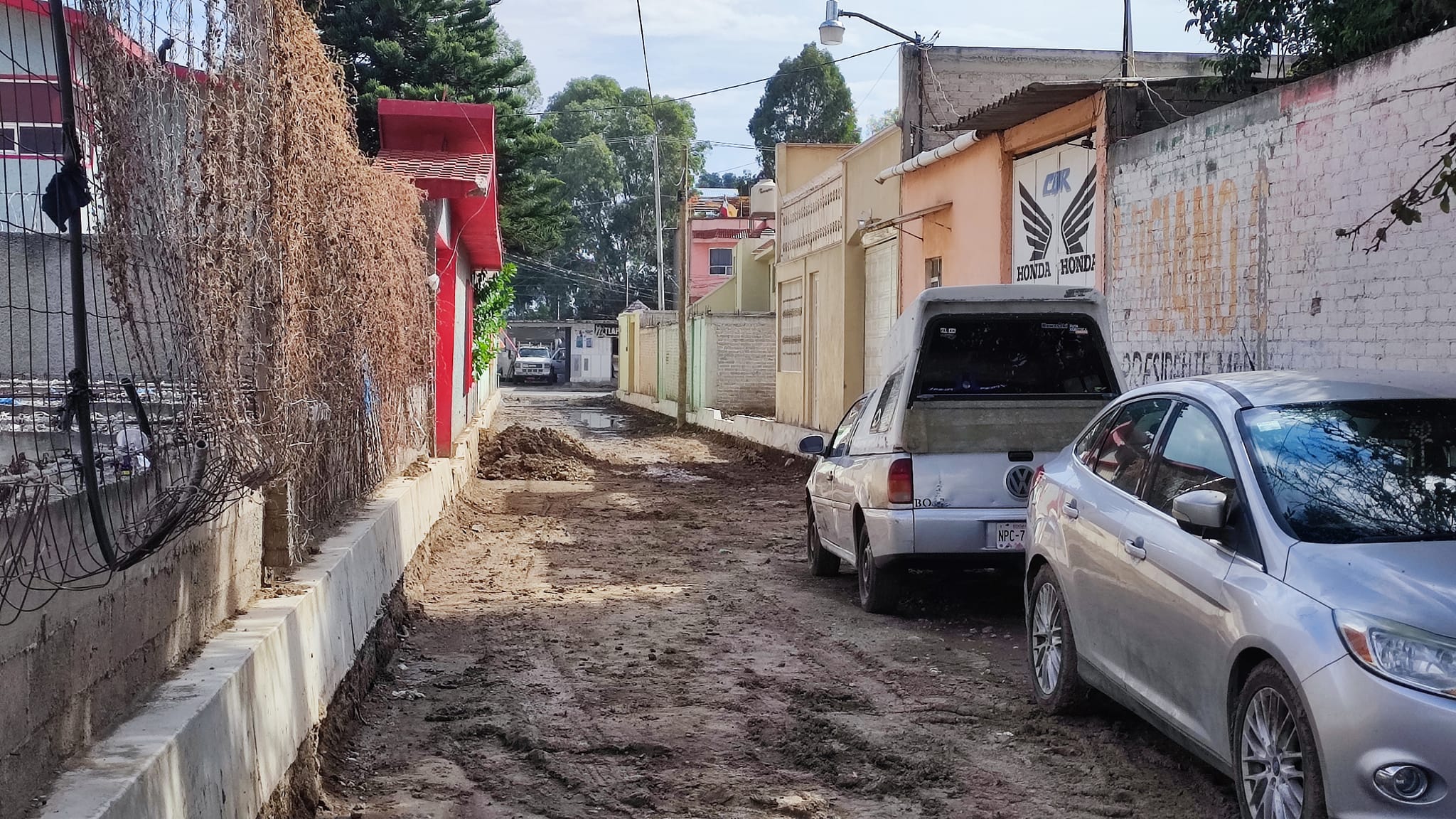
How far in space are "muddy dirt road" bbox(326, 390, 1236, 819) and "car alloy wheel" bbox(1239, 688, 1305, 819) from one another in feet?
2.05

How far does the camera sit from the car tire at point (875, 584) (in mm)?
8984

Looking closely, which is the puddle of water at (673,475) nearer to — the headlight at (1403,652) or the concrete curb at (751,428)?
the concrete curb at (751,428)

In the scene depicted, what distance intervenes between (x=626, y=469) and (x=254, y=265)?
16.7 meters

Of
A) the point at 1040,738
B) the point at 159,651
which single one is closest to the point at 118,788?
the point at 159,651

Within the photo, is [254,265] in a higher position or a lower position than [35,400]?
higher

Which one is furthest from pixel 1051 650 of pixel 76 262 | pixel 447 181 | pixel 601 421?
pixel 601 421

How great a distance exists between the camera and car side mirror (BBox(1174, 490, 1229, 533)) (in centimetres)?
473

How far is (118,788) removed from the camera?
3.45 m

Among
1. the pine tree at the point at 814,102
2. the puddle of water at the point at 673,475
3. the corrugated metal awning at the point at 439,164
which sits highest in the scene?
the pine tree at the point at 814,102

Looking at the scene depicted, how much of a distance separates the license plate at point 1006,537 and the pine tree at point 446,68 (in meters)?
14.3

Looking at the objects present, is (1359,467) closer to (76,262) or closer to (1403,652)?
(1403,652)

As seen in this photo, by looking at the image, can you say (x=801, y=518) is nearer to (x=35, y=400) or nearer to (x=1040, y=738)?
(x=1040, y=738)

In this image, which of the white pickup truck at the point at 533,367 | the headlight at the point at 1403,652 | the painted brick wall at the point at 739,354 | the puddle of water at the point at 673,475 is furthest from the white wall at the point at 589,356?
the headlight at the point at 1403,652

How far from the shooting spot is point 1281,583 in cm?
436
